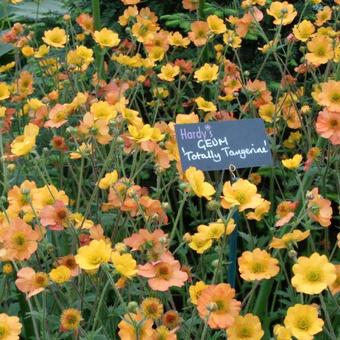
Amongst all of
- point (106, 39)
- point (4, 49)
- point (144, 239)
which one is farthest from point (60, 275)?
point (4, 49)

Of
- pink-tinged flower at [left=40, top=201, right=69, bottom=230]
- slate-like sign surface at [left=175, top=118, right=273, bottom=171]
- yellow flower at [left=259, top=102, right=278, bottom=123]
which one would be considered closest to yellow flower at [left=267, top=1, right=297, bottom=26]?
yellow flower at [left=259, top=102, right=278, bottom=123]

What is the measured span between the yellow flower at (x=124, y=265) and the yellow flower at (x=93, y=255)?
0.6 inches

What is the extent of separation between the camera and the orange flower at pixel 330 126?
5.14ft

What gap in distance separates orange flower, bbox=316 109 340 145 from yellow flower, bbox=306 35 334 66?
1.34 feet

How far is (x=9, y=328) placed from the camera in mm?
1274

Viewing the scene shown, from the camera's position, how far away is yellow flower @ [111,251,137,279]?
118cm

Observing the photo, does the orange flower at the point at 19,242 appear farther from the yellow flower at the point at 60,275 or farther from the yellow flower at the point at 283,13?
the yellow flower at the point at 283,13

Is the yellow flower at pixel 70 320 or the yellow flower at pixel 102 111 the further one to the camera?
the yellow flower at pixel 102 111

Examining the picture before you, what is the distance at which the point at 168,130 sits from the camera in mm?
1740

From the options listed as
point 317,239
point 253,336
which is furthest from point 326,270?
point 317,239

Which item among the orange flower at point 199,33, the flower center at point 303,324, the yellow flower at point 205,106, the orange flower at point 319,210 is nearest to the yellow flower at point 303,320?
the flower center at point 303,324

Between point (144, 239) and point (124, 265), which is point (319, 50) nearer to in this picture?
point (144, 239)

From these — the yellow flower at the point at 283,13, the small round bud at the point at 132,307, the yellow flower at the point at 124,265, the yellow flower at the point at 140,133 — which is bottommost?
the small round bud at the point at 132,307

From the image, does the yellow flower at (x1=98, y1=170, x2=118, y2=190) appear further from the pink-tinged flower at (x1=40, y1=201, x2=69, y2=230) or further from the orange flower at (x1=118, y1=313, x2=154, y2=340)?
the orange flower at (x1=118, y1=313, x2=154, y2=340)
